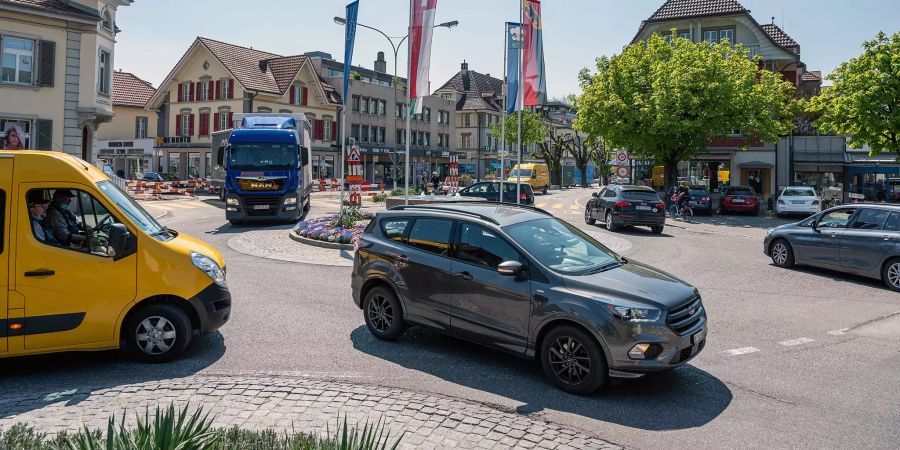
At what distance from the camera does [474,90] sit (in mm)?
83375

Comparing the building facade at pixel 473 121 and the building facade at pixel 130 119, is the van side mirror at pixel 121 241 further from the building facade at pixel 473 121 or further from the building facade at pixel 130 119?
the building facade at pixel 473 121

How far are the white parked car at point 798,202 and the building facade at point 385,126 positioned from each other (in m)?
32.8

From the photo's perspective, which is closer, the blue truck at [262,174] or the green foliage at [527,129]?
the blue truck at [262,174]

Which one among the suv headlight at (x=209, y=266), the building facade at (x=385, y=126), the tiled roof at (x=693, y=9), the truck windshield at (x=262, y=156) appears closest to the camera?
the suv headlight at (x=209, y=266)

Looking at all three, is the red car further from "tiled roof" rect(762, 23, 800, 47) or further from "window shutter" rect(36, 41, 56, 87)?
"window shutter" rect(36, 41, 56, 87)

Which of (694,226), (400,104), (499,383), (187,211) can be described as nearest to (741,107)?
(694,226)

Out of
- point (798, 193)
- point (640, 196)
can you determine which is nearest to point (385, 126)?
point (798, 193)

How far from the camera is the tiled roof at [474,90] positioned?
80875 mm

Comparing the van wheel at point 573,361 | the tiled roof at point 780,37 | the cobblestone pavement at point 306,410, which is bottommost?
the cobblestone pavement at point 306,410

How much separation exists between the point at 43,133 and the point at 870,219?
2873 cm

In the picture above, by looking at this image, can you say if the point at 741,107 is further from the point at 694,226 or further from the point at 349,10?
the point at 349,10

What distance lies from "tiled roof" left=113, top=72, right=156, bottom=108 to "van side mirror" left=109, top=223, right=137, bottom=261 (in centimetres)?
5820

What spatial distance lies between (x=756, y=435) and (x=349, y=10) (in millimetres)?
18841

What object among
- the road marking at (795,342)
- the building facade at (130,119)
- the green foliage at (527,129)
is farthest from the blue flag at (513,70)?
the green foliage at (527,129)
